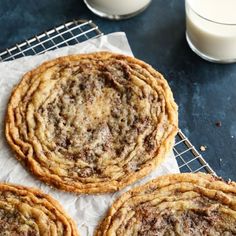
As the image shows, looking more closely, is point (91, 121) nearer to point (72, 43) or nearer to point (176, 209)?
point (176, 209)

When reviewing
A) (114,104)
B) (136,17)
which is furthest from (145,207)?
(136,17)

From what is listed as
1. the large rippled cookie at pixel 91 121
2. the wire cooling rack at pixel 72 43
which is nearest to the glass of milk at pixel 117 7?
the wire cooling rack at pixel 72 43

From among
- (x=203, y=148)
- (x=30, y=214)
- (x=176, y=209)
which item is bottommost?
(x=203, y=148)

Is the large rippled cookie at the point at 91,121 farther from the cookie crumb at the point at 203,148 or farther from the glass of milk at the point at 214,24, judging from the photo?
the glass of milk at the point at 214,24

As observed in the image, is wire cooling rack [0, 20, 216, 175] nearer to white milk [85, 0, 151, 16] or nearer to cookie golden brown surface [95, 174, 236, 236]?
white milk [85, 0, 151, 16]

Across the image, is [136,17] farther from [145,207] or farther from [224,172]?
[145,207]

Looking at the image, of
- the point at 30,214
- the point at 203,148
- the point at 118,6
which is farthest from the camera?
the point at 118,6

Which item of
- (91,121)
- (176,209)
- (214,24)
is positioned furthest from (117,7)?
(176,209)
